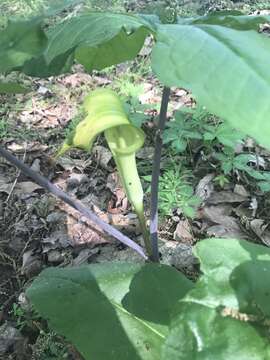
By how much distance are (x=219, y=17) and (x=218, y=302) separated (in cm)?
54

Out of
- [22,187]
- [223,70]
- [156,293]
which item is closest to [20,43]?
[223,70]

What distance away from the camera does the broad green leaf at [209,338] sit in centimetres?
96

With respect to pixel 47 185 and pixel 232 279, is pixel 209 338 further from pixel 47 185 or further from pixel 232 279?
pixel 47 185

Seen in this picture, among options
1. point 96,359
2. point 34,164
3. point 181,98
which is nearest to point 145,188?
point 34,164

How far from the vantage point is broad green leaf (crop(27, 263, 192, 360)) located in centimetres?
134

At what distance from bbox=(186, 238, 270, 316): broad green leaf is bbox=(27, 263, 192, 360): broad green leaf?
30 cm

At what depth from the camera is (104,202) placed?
2348 mm

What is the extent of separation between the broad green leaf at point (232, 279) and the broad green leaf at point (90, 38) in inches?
16.5

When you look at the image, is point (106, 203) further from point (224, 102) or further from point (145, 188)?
point (224, 102)

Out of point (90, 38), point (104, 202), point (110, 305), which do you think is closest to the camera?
point (90, 38)

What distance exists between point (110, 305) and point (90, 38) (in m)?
0.77

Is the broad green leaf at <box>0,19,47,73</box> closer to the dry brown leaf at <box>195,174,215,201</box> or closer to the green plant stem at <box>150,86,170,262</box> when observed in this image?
the green plant stem at <box>150,86,170,262</box>

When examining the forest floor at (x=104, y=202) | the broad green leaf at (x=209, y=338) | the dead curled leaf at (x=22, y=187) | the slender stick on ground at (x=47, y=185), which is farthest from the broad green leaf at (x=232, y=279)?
the dead curled leaf at (x=22, y=187)

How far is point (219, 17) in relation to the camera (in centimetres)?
106
